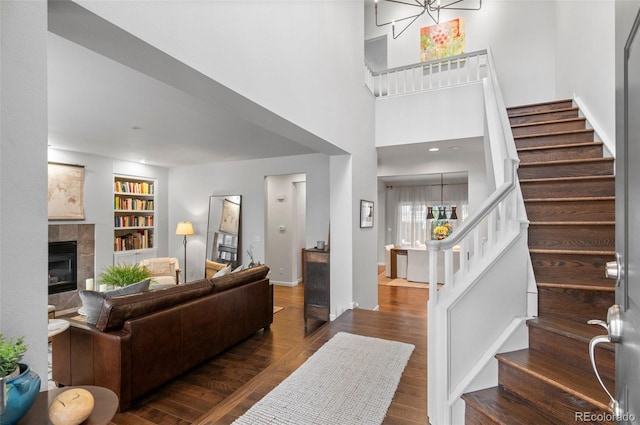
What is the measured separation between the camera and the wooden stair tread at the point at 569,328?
1631 millimetres

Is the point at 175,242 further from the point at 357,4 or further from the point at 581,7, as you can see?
the point at 581,7

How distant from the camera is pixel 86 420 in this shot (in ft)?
2.94

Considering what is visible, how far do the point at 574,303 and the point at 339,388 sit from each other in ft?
5.36

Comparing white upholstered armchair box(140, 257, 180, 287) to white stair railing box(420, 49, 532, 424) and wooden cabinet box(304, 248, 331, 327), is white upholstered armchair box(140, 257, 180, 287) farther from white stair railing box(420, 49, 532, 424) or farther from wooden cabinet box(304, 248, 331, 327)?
white stair railing box(420, 49, 532, 424)

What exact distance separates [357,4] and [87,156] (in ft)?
17.3

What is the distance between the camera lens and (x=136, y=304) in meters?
2.54

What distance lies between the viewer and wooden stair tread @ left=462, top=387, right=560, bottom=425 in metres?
1.55

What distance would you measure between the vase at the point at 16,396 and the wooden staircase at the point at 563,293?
1.87m

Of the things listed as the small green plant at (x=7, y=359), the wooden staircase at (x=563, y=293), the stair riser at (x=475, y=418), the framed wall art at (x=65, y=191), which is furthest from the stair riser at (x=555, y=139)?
the framed wall art at (x=65, y=191)

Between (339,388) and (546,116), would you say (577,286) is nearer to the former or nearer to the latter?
(339,388)

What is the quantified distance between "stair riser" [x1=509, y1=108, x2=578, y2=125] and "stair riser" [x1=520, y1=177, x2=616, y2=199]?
1.55 meters

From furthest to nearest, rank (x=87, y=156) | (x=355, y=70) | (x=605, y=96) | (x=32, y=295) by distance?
(x=87, y=156)
(x=355, y=70)
(x=605, y=96)
(x=32, y=295)

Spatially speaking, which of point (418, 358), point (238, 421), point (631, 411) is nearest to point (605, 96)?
point (418, 358)

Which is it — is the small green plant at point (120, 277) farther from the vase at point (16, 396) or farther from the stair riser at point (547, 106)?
the stair riser at point (547, 106)
